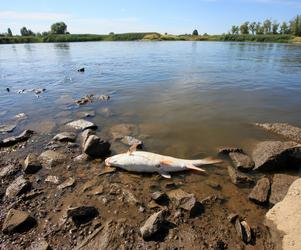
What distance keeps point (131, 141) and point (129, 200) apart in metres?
3.32

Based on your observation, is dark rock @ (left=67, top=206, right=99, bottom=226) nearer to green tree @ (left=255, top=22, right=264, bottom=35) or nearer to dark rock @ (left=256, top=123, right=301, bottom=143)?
dark rock @ (left=256, top=123, right=301, bottom=143)

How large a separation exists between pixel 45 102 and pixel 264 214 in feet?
44.2

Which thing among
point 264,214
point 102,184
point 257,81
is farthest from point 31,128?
point 257,81

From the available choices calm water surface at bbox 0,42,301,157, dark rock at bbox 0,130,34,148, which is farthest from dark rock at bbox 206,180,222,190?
dark rock at bbox 0,130,34,148

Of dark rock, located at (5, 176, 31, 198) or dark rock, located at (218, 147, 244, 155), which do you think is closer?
dark rock, located at (5, 176, 31, 198)

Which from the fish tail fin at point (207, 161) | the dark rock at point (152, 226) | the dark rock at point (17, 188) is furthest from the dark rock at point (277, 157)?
the dark rock at point (17, 188)

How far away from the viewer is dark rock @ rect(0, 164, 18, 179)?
7.41 metres

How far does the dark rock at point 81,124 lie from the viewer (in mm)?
10709

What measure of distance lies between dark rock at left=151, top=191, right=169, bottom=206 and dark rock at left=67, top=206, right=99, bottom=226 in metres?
1.49

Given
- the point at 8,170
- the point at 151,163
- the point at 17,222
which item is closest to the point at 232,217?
the point at 151,163

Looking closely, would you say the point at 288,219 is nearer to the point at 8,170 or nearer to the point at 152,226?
the point at 152,226

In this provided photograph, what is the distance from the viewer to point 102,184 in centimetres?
694

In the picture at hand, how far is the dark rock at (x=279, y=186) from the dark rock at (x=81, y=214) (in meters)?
4.28

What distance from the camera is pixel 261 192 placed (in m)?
6.36
